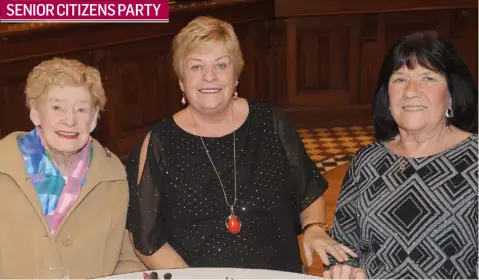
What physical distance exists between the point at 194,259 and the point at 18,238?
59 cm

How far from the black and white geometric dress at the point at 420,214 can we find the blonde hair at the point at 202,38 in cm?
60

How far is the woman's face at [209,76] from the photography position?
261 cm

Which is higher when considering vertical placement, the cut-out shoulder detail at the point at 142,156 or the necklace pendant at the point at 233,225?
the cut-out shoulder detail at the point at 142,156

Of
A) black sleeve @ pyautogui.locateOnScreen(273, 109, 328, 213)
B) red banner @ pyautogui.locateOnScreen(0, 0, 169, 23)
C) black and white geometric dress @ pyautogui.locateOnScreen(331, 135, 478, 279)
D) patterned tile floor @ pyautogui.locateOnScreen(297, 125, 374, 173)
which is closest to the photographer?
black and white geometric dress @ pyautogui.locateOnScreen(331, 135, 478, 279)

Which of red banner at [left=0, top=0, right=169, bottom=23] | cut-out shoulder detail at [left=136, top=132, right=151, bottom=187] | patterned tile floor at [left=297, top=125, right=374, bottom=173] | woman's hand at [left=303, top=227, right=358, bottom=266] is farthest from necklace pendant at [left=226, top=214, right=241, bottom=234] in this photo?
patterned tile floor at [left=297, top=125, right=374, bottom=173]

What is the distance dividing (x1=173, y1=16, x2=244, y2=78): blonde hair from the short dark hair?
52 centimetres

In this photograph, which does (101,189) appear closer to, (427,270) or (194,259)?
(194,259)

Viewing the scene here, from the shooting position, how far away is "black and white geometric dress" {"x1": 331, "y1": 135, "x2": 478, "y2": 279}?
230 centimetres

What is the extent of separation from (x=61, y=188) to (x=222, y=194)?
53 centimetres

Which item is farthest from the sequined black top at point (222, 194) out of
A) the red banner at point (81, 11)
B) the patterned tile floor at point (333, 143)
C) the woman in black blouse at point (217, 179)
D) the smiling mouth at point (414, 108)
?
the patterned tile floor at point (333, 143)

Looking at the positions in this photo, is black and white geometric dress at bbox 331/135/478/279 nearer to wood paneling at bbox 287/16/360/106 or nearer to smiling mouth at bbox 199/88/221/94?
smiling mouth at bbox 199/88/221/94

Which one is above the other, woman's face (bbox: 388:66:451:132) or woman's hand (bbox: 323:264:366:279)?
woman's face (bbox: 388:66:451:132)

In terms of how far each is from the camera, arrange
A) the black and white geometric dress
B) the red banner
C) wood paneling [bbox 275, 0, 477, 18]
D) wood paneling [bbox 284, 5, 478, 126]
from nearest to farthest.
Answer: the black and white geometric dress → the red banner → wood paneling [bbox 275, 0, 477, 18] → wood paneling [bbox 284, 5, 478, 126]

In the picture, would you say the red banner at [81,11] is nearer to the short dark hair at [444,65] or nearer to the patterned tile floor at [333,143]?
the patterned tile floor at [333,143]
